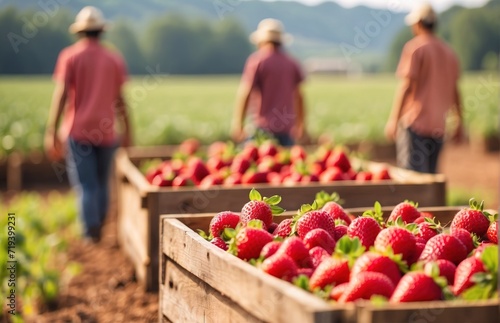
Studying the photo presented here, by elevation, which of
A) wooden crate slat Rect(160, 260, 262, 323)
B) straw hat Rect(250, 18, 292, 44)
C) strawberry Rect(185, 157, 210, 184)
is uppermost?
straw hat Rect(250, 18, 292, 44)

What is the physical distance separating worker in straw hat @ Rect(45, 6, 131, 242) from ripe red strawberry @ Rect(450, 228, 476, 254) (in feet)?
16.2

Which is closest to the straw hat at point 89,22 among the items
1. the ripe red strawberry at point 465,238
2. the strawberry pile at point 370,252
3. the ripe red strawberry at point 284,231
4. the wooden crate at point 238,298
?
the wooden crate at point 238,298

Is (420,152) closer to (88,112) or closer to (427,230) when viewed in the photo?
(88,112)

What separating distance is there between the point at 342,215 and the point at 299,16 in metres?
9.45

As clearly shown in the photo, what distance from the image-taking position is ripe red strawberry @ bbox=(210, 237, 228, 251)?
3183mm

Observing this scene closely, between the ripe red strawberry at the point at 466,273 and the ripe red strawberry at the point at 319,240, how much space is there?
0.51 meters

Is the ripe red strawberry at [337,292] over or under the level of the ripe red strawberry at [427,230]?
under

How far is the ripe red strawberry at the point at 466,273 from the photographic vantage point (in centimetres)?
251

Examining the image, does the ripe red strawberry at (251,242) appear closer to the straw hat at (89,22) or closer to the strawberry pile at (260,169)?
the strawberry pile at (260,169)

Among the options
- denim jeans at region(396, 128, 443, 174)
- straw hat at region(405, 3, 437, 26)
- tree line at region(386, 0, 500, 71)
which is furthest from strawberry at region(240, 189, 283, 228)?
tree line at region(386, 0, 500, 71)

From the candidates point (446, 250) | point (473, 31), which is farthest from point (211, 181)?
point (473, 31)

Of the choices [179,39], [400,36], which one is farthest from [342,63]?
[179,39]

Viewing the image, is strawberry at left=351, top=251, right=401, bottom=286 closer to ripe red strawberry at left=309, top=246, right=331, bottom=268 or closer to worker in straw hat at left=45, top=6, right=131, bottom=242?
ripe red strawberry at left=309, top=246, right=331, bottom=268

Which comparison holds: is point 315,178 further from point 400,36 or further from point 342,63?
point 342,63
